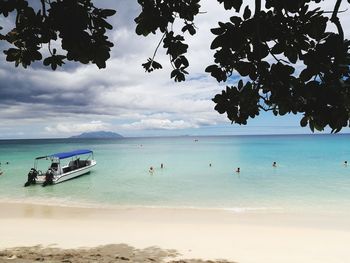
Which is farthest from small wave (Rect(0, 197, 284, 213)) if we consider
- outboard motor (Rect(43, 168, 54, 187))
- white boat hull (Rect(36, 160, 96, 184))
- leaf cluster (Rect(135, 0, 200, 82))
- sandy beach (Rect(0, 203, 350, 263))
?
leaf cluster (Rect(135, 0, 200, 82))

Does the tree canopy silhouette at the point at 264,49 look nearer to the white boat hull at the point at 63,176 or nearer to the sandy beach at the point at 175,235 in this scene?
the sandy beach at the point at 175,235

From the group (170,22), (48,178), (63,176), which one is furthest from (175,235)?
(63,176)

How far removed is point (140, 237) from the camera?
12914mm

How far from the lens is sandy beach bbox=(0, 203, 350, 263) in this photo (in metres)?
10.5

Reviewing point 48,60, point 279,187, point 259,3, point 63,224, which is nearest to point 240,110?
point 259,3

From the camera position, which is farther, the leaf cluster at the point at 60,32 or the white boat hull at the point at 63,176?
the white boat hull at the point at 63,176

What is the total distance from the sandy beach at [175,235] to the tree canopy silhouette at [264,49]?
8.32 m

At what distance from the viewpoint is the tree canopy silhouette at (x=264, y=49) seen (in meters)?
2.11

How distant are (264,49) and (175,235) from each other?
39.4 feet

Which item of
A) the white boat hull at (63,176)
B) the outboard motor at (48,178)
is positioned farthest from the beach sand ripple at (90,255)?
the white boat hull at (63,176)

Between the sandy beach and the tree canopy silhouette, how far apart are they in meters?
8.32

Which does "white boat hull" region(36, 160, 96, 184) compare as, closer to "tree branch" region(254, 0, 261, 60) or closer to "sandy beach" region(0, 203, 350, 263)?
"sandy beach" region(0, 203, 350, 263)

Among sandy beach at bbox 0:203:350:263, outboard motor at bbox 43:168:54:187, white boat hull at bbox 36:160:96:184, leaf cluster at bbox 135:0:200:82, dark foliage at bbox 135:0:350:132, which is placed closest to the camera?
dark foliage at bbox 135:0:350:132

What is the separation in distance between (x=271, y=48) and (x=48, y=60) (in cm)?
234
